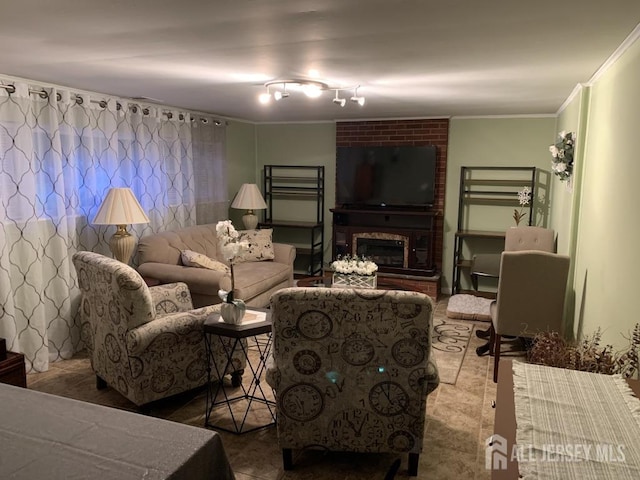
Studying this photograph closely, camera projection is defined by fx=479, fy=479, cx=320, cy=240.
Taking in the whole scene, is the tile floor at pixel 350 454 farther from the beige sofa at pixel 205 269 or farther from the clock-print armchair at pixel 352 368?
the beige sofa at pixel 205 269

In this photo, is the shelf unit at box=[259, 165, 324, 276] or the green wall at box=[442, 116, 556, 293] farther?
the shelf unit at box=[259, 165, 324, 276]

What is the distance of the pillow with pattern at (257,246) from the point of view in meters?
5.46

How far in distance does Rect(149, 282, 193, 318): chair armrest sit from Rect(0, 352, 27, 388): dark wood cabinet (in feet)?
2.92

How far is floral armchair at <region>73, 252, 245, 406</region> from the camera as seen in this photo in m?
2.78

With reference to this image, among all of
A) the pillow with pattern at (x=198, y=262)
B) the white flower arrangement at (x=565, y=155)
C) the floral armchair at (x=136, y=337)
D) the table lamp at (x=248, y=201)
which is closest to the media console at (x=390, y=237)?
the table lamp at (x=248, y=201)

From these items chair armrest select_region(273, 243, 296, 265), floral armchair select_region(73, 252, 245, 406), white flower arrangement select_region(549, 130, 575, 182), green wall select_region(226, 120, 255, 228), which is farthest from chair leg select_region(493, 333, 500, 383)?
green wall select_region(226, 120, 255, 228)

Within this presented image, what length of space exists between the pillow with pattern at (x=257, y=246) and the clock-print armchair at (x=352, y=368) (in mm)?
3122

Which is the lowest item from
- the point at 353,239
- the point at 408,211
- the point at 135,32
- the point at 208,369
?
the point at 208,369

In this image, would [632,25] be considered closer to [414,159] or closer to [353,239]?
[414,159]

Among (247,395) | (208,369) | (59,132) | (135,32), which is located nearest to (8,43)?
(135,32)

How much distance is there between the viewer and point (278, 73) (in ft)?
10.3

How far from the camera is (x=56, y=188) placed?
3787 mm

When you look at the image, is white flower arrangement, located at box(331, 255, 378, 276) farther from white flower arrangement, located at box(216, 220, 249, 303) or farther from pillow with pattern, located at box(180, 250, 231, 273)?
white flower arrangement, located at box(216, 220, 249, 303)

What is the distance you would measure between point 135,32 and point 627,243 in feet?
8.30
